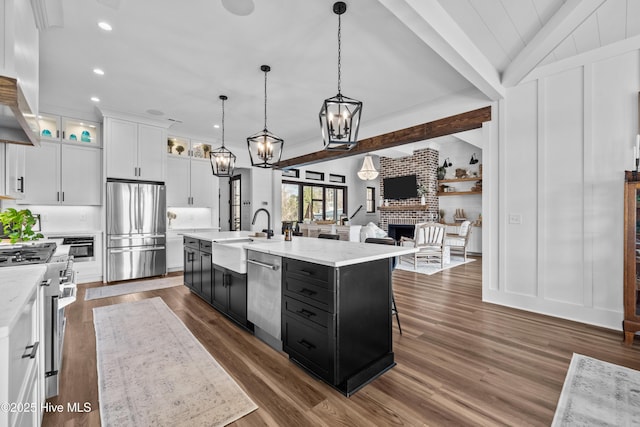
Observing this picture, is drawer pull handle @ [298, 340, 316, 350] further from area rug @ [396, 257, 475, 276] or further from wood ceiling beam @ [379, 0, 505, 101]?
area rug @ [396, 257, 475, 276]

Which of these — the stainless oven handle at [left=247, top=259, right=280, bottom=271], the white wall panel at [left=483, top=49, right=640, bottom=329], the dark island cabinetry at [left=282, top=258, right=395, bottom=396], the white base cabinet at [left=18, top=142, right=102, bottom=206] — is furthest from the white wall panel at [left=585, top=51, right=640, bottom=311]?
the white base cabinet at [left=18, top=142, right=102, bottom=206]

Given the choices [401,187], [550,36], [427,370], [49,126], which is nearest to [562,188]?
[550,36]

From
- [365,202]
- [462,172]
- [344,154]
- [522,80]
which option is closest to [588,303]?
[522,80]

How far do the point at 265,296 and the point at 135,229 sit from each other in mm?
3969

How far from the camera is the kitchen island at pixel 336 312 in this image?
6.19 ft

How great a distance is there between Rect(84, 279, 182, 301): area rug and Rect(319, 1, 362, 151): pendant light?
4019 millimetres

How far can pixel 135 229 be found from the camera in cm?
515

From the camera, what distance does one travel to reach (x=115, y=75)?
142 inches

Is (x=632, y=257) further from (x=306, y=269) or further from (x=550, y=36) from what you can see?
(x=306, y=269)

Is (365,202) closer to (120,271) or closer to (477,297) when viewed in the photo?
(477,297)

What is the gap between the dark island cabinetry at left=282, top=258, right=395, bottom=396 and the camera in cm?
188

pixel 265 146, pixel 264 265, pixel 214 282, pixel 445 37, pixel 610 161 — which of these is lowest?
pixel 214 282

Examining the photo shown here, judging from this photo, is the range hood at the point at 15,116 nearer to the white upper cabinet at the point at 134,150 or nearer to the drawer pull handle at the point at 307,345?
the drawer pull handle at the point at 307,345

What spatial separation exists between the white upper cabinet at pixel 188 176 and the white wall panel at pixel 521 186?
A: 18.5 feet
